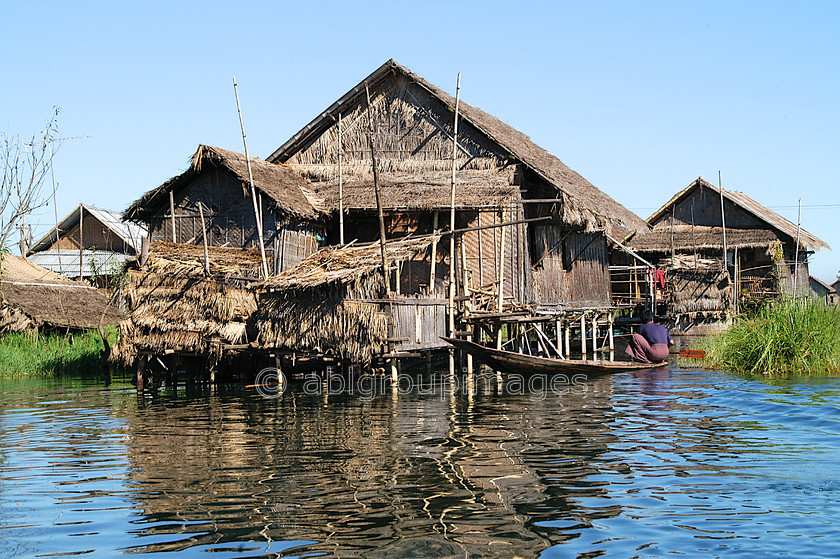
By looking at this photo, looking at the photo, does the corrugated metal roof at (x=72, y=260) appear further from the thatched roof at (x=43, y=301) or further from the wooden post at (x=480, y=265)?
the wooden post at (x=480, y=265)

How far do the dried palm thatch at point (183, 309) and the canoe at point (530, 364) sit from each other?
4.33 m

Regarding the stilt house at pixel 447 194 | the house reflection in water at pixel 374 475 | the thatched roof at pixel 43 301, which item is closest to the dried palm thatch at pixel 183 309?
the house reflection in water at pixel 374 475

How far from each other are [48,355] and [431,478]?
633 inches

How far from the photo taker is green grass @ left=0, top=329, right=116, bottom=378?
20.1m

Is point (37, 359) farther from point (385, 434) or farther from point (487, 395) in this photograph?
point (385, 434)

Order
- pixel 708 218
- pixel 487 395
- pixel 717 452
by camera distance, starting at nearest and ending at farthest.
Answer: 1. pixel 717 452
2. pixel 487 395
3. pixel 708 218

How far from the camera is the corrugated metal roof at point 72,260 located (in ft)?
108

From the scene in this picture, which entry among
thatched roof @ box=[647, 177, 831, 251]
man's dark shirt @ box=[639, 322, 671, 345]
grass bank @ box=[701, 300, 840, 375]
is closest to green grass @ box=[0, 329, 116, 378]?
man's dark shirt @ box=[639, 322, 671, 345]

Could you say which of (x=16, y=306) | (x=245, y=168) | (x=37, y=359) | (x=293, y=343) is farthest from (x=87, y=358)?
(x=293, y=343)

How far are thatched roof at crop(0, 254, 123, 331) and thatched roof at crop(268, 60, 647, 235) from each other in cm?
730

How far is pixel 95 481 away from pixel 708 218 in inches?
1110

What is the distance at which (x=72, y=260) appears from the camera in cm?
3406

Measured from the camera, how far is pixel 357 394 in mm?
15203

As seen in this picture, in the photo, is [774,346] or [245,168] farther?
[245,168]
